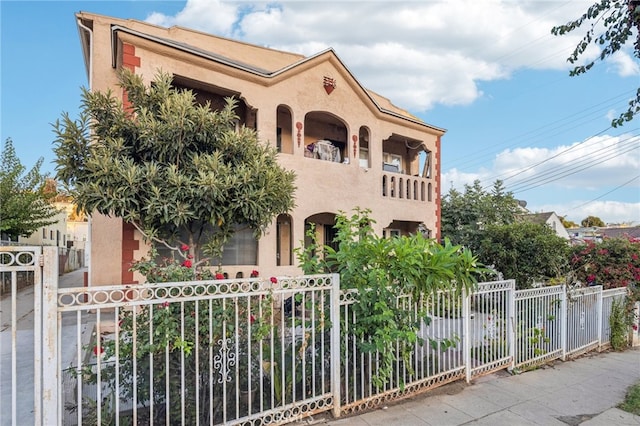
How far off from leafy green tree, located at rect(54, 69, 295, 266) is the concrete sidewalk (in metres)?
4.32

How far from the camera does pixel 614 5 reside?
4270 mm

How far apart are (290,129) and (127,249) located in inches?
235

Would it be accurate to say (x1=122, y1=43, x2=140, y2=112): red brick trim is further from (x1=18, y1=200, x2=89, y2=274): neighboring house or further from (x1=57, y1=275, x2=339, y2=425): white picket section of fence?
(x1=18, y1=200, x2=89, y2=274): neighboring house

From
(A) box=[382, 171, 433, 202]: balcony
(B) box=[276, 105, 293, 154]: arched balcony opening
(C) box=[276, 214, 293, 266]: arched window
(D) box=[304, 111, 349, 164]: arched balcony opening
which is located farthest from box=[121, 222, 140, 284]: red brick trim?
(A) box=[382, 171, 433, 202]: balcony

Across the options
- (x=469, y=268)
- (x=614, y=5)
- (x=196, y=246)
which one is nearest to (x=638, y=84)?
(x=614, y=5)

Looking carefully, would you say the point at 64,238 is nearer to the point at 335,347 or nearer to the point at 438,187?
the point at 438,187

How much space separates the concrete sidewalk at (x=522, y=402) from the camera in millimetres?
4043

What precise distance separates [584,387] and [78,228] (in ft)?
144

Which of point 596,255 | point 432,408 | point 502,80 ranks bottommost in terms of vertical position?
point 432,408

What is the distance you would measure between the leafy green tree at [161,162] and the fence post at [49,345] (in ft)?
12.7

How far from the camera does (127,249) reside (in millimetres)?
7738

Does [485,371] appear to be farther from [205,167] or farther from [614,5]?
[205,167]

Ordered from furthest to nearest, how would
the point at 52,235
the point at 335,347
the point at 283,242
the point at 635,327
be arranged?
the point at 52,235, the point at 283,242, the point at 635,327, the point at 335,347

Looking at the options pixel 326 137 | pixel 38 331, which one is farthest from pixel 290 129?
pixel 38 331
